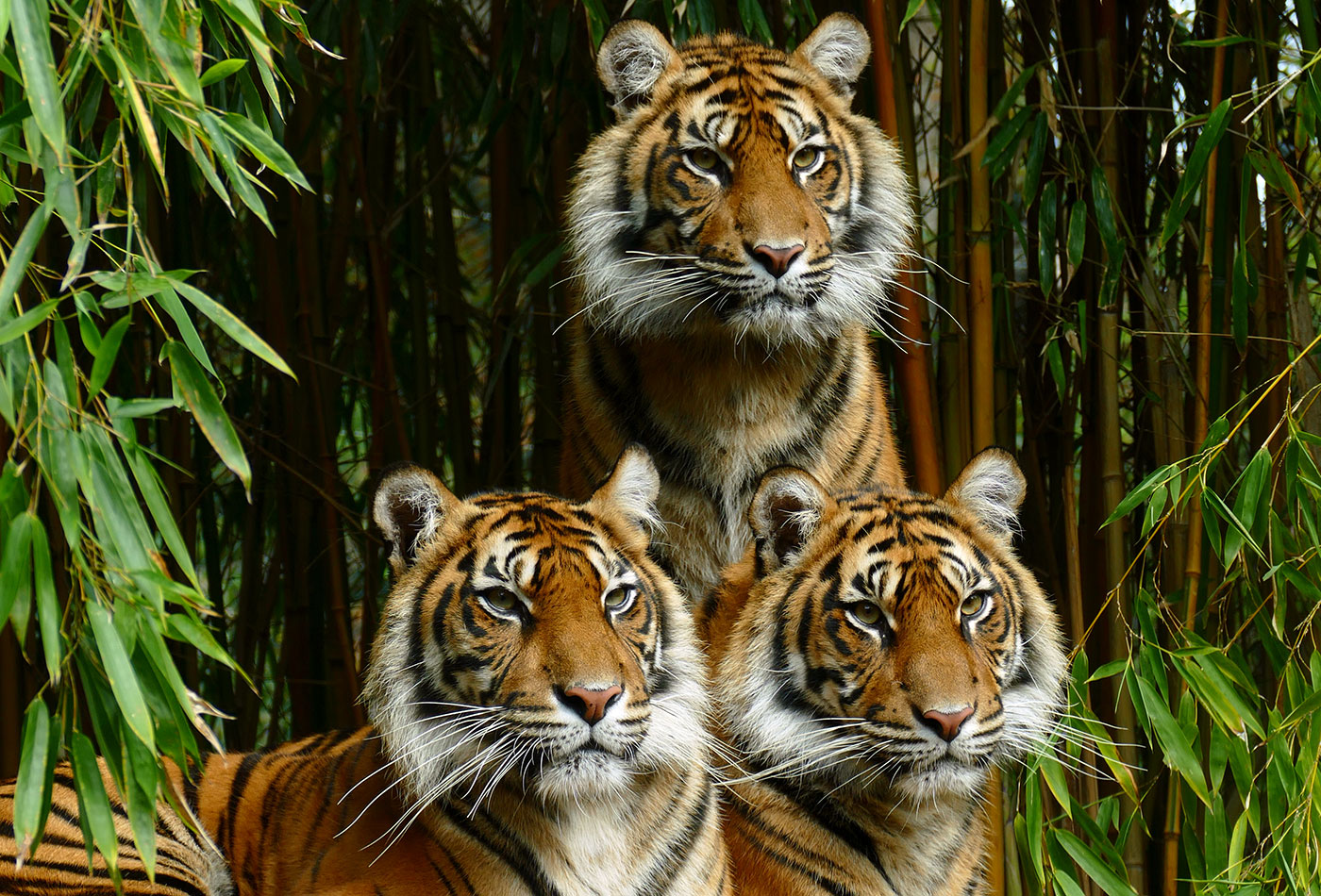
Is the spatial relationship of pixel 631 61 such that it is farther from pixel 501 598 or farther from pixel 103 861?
pixel 103 861

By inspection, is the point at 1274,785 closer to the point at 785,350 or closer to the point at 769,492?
the point at 769,492

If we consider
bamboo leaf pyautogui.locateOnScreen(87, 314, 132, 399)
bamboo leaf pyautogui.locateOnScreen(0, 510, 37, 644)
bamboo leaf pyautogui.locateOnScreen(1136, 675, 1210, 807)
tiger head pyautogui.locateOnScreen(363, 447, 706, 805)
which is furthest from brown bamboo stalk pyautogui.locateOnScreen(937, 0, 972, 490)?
bamboo leaf pyautogui.locateOnScreen(0, 510, 37, 644)

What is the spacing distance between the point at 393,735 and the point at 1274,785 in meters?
1.30

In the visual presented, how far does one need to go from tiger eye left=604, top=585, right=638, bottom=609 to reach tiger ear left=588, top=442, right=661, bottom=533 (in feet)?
0.56

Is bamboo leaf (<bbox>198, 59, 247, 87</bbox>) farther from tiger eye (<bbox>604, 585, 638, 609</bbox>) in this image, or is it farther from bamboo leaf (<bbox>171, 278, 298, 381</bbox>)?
tiger eye (<bbox>604, 585, 638, 609</bbox>)

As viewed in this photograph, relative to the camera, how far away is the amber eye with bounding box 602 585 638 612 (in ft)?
7.43

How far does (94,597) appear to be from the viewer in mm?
1747

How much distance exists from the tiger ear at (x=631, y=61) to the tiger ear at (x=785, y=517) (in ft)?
2.77

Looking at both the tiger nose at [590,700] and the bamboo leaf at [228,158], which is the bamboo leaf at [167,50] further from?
the tiger nose at [590,700]

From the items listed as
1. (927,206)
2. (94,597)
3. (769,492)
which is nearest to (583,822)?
(769,492)

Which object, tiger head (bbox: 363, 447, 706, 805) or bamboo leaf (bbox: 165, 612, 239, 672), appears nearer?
bamboo leaf (bbox: 165, 612, 239, 672)

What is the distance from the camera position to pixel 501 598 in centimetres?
224

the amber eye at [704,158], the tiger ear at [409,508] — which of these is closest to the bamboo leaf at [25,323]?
the tiger ear at [409,508]

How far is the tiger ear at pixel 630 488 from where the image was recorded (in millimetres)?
2438
